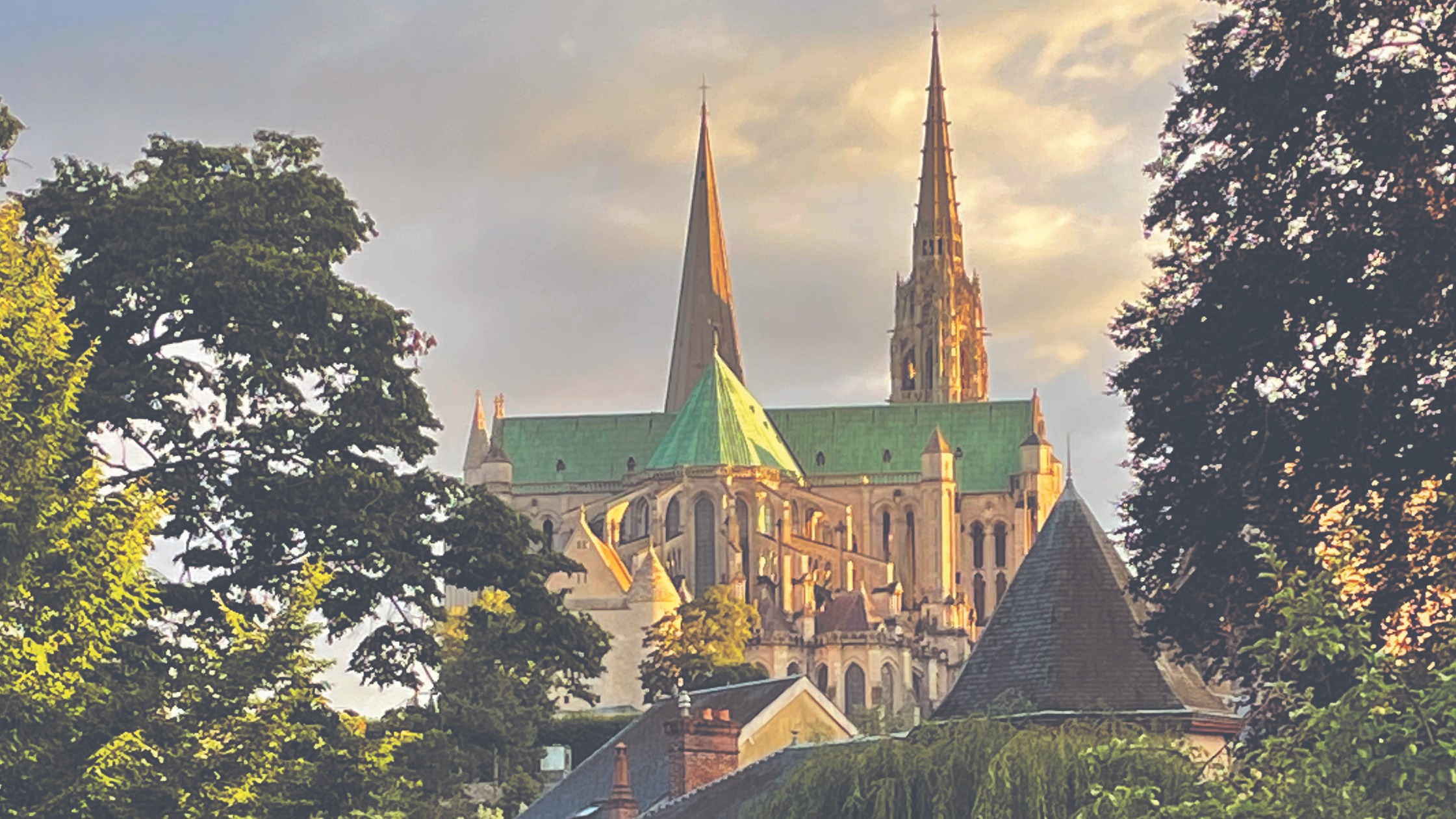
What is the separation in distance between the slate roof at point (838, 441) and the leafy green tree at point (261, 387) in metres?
143

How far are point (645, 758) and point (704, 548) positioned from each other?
10569 centimetres

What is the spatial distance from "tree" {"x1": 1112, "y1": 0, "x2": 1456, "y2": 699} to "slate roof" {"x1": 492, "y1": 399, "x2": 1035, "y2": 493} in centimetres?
14640

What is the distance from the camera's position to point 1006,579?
17075 cm

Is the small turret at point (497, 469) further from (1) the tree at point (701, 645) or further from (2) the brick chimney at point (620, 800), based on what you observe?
(2) the brick chimney at point (620, 800)

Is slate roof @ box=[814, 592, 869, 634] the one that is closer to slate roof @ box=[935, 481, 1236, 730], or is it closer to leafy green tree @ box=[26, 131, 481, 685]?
slate roof @ box=[935, 481, 1236, 730]

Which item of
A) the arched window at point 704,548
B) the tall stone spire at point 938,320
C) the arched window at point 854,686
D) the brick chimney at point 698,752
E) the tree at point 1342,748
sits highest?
the tall stone spire at point 938,320

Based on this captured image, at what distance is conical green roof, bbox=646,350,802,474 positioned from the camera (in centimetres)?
16288

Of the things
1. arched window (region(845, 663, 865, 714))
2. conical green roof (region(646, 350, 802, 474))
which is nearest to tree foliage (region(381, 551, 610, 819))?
arched window (region(845, 663, 865, 714))

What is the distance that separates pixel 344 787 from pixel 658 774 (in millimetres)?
26867

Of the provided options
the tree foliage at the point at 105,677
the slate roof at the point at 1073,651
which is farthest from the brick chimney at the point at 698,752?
the tree foliage at the point at 105,677

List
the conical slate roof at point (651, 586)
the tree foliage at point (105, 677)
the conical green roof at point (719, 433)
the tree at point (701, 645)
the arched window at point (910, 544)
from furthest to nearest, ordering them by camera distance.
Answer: the arched window at point (910, 544) → the conical green roof at point (719, 433) → the conical slate roof at point (651, 586) → the tree at point (701, 645) → the tree foliage at point (105, 677)

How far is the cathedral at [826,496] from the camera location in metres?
152

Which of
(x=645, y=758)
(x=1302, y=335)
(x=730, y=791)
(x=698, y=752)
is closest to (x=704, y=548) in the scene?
(x=645, y=758)

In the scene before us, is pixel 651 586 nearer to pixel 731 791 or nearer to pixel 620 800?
pixel 620 800
